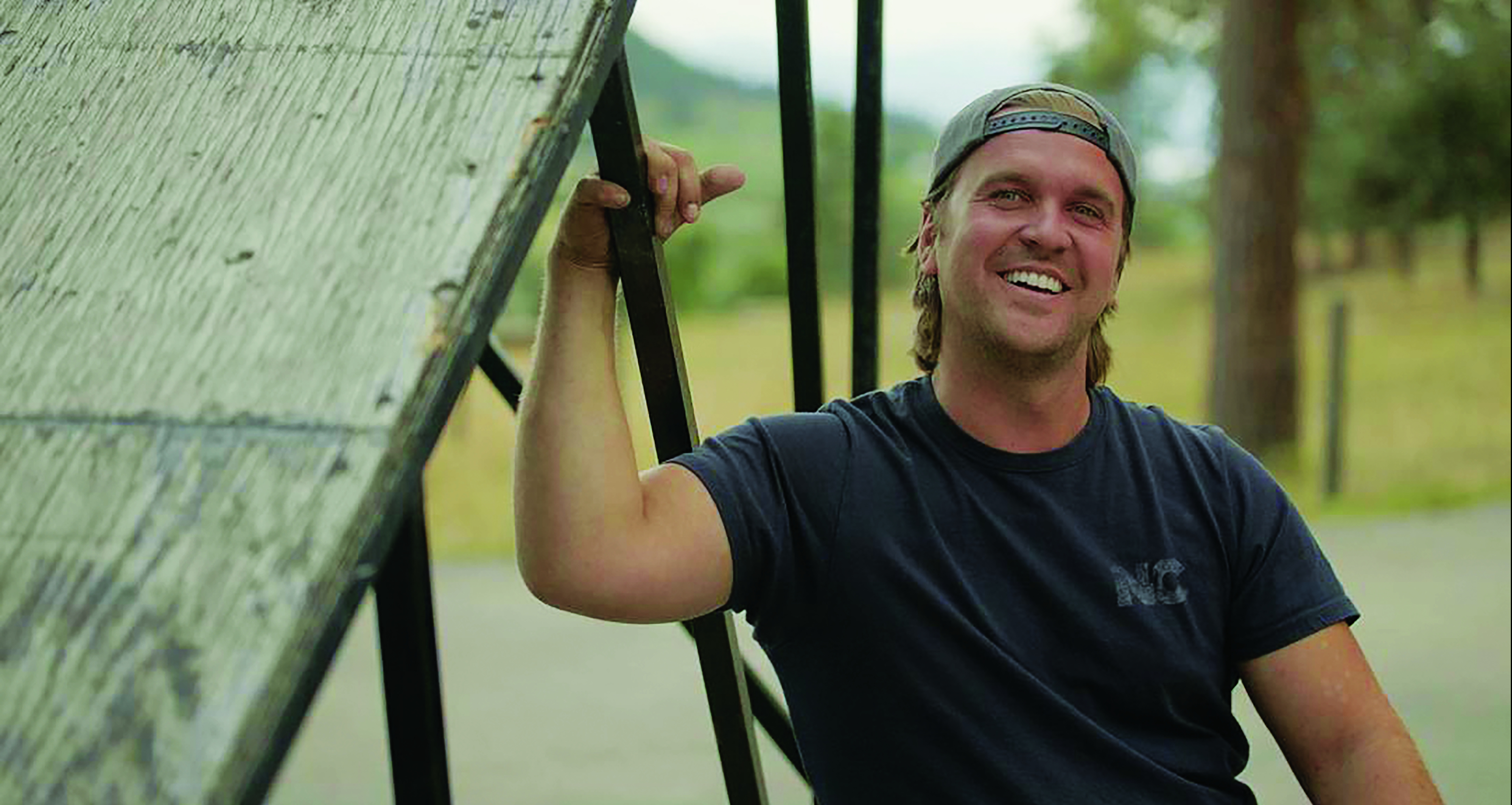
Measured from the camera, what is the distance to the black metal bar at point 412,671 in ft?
4.91

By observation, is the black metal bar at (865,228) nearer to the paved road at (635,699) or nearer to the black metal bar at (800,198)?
the black metal bar at (800,198)

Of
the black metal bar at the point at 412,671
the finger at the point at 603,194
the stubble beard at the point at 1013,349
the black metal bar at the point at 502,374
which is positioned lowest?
the black metal bar at the point at 412,671

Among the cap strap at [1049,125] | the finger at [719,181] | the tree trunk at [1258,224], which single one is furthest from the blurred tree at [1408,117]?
the finger at [719,181]

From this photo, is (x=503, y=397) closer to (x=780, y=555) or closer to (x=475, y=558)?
(x=780, y=555)

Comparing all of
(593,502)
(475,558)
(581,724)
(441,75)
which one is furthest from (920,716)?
(475,558)

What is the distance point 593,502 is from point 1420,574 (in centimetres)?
558

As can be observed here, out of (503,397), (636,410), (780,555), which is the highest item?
(780,555)

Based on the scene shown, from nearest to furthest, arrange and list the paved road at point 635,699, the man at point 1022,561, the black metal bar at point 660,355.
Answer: the black metal bar at point 660,355 < the man at point 1022,561 < the paved road at point 635,699

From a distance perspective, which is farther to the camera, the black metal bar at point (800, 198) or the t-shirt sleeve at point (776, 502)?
the black metal bar at point (800, 198)

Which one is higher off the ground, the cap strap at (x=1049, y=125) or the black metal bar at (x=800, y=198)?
the cap strap at (x=1049, y=125)

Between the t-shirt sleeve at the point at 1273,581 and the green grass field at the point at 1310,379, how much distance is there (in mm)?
5813

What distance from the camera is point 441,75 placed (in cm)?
104

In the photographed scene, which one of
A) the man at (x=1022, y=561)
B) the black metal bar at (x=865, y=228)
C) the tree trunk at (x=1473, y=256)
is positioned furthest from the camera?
the tree trunk at (x=1473, y=256)

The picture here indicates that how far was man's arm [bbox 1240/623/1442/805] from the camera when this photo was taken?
1593mm
